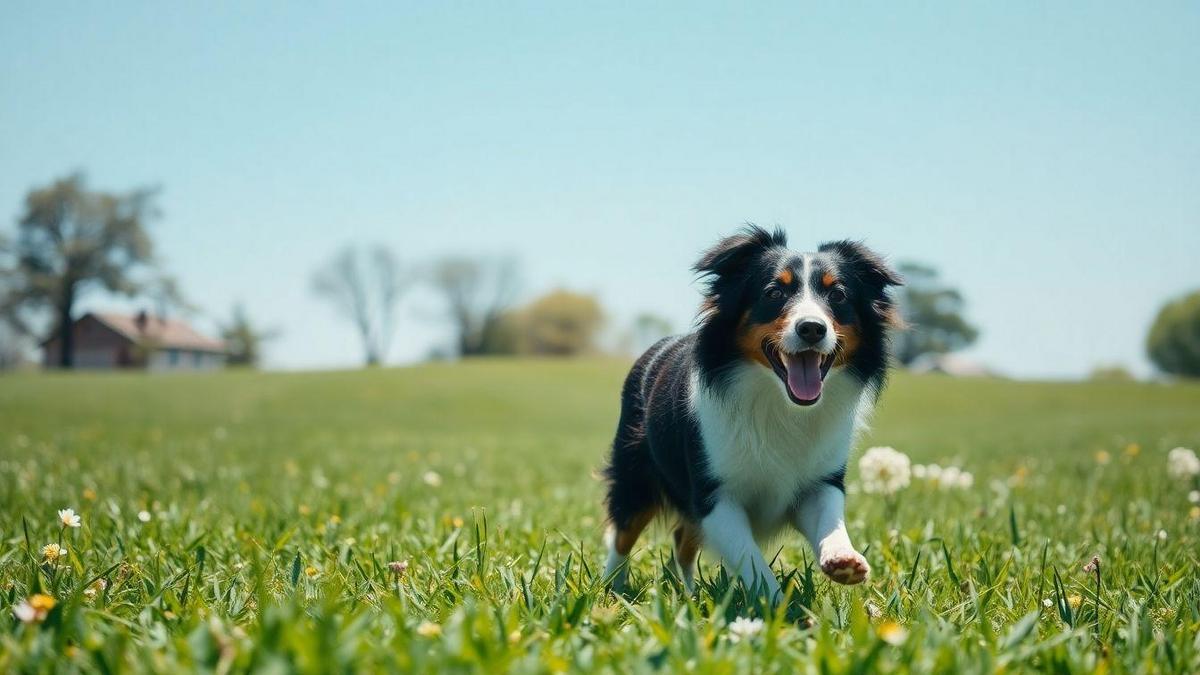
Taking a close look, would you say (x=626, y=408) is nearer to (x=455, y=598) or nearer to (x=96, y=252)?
(x=455, y=598)

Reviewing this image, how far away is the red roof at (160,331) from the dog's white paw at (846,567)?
69.1 meters

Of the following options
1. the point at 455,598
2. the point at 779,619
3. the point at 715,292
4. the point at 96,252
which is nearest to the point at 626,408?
the point at 715,292

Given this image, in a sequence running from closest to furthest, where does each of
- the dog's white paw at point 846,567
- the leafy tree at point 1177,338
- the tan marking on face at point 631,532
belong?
the dog's white paw at point 846,567
the tan marking on face at point 631,532
the leafy tree at point 1177,338

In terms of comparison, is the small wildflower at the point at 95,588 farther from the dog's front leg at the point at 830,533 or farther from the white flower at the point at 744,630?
the dog's front leg at the point at 830,533

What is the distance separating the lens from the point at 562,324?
7812 cm

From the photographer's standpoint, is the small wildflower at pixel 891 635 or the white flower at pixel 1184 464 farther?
the white flower at pixel 1184 464

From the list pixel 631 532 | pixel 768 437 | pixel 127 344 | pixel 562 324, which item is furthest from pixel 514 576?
pixel 562 324

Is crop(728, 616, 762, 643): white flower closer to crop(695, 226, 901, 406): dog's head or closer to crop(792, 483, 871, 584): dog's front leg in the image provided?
crop(792, 483, 871, 584): dog's front leg

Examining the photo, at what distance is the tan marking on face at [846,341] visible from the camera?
335 centimetres

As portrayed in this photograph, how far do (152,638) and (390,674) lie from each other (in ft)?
2.86

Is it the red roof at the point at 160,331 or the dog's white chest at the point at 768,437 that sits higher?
the red roof at the point at 160,331

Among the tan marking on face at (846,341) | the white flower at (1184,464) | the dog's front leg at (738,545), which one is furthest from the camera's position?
the white flower at (1184,464)

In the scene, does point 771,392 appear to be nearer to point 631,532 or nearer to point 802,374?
point 802,374

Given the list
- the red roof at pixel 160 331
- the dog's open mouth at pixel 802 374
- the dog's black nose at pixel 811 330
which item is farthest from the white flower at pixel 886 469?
the red roof at pixel 160 331
